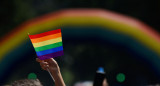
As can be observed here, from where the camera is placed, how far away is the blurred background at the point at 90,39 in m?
4.52

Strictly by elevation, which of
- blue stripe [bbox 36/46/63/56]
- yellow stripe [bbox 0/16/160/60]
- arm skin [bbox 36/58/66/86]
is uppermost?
yellow stripe [bbox 0/16/160/60]

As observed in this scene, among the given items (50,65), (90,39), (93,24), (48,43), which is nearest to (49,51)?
(48,43)

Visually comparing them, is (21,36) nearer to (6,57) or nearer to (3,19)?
(6,57)

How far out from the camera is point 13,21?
11000 mm

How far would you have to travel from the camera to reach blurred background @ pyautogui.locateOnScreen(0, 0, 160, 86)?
4516mm

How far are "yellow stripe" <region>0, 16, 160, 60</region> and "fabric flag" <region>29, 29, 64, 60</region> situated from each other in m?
1.53

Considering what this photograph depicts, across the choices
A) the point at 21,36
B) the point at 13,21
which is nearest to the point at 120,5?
the point at 13,21

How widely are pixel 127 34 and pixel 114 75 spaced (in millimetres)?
5690

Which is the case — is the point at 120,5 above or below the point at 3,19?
above

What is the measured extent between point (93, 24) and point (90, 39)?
0.98 ft

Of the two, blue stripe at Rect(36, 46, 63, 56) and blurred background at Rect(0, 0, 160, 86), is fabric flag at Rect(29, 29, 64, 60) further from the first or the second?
blurred background at Rect(0, 0, 160, 86)

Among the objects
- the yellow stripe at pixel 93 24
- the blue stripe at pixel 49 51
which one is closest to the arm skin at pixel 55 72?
the blue stripe at pixel 49 51

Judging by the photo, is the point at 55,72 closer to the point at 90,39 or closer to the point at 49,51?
the point at 49,51

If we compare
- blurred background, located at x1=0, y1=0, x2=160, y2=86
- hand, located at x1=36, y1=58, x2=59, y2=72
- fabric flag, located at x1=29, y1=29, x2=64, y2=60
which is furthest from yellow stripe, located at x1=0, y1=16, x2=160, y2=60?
hand, located at x1=36, y1=58, x2=59, y2=72
